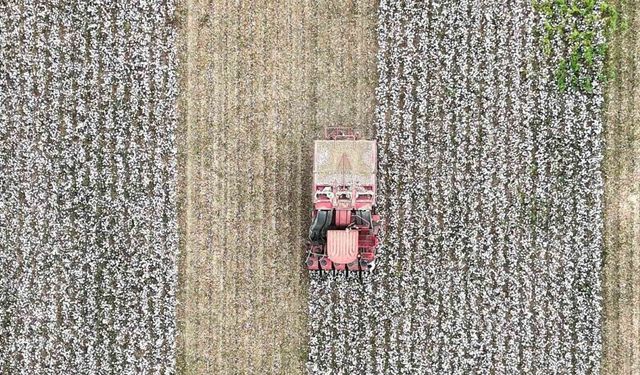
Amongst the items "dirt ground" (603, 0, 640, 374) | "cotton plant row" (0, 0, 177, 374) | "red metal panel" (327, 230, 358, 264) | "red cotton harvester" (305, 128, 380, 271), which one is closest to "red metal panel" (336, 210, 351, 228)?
"red cotton harvester" (305, 128, 380, 271)

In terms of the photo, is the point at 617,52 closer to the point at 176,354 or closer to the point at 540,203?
the point at 540,203

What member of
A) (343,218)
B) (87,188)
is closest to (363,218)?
(343,218)

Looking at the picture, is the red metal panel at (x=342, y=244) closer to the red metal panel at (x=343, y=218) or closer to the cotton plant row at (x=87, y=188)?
the red metal panel at (x=343, y=218)

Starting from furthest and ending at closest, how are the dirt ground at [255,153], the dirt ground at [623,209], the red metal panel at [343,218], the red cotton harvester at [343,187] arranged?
the dirt ground at [255,153]
the dirt ground at [623,209]
the red metal panel at [343,218]
the red cotton harvester at [343,187]

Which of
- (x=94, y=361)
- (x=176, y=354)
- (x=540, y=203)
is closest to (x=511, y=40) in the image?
(x=540, y=203)

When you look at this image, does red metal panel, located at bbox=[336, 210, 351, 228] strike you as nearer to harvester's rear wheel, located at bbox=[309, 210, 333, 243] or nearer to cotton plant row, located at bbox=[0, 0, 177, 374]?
harvester's rear wheel, located at bbox=[309, 210, 333, 243]

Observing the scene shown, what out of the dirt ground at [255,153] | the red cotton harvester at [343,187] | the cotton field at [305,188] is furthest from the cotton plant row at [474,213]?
the red cotton harvester at [343,187]
